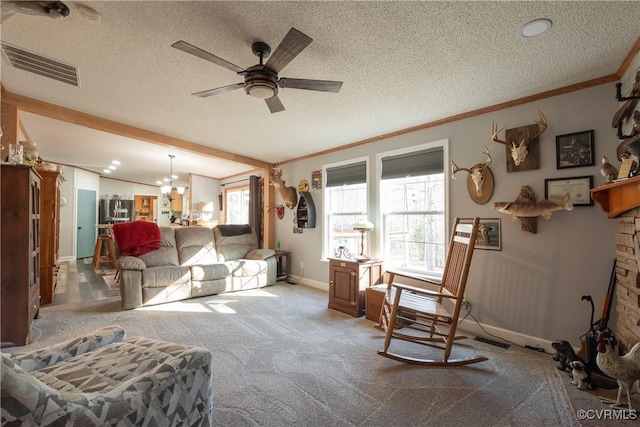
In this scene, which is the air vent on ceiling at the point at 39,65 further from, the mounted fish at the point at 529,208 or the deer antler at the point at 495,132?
the mounted fish at the point at 529,208

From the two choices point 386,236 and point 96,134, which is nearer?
point 386,236

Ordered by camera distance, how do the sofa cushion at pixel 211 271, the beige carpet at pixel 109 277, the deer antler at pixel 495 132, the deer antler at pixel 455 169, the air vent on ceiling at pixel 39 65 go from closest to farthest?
1. the air vent on ceiling at pixel 39 65
2. the deer antler at pixel 495 132
3. the deer antler at pixel 455 169
4. the sofa cushion at pixel 211 271
5. the beige carpet at pixel 109 277

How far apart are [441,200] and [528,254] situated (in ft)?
3.37

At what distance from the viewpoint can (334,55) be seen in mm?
2162

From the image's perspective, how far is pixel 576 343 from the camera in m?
2.46

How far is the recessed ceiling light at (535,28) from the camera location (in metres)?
1.75

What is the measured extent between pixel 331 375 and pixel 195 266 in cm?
290

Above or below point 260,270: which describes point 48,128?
above

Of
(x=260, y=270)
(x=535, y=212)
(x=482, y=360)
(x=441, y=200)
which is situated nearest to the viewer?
(x=482, y=360)

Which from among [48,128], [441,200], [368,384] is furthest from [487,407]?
[48,128]

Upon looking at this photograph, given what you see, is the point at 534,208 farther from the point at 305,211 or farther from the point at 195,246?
the point at 195,246

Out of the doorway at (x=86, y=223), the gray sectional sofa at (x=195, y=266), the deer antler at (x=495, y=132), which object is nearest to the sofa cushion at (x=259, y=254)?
the gray sectional sofa at (x=195, y=266)

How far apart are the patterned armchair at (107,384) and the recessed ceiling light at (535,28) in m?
2.59

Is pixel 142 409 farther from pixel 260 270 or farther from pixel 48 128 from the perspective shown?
pixel 48 128
